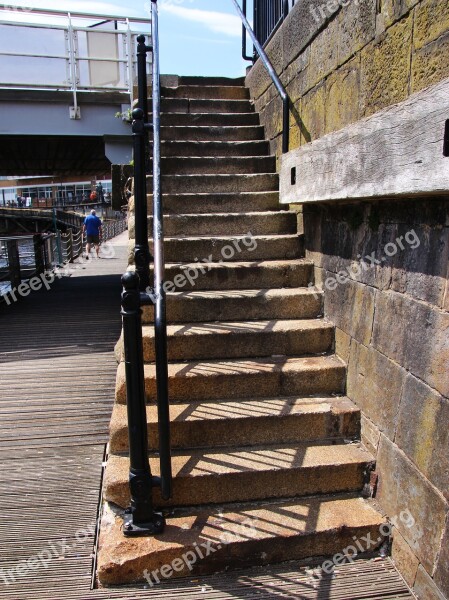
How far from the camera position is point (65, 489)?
2799mm

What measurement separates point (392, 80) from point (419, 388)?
1.51 meters

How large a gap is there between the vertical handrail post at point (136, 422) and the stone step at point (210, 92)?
4.30 meters

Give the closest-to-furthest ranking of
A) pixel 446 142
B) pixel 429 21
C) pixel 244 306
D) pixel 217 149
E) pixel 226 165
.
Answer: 1. pixel 446 142
2. pixel 429 21
3. pixel 244 306
4. pixel 226 165
5. pixel 217 149

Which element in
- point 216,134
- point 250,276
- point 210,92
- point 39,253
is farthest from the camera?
point 39,253

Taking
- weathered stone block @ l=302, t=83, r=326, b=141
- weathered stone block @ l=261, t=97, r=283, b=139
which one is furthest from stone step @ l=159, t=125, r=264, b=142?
weathered stone block @ l=302, t=83, r=326, b=141

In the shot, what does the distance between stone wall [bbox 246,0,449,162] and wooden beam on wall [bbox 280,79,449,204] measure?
0.75 feet

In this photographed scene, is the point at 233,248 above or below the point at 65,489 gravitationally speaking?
above

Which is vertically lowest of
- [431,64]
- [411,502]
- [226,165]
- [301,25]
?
[411,502]

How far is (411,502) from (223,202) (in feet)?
9.58

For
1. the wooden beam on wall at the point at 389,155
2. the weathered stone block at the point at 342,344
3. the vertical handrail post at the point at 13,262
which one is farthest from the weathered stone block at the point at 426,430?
the vertical handrail post at the point at 13,262

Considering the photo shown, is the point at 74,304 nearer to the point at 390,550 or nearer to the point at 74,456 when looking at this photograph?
the point at 74,456

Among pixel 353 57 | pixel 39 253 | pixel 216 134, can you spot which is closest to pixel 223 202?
pixel 216 134

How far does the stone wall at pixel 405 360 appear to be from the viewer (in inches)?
74.6

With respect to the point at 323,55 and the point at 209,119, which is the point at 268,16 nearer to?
the point at 209,119
